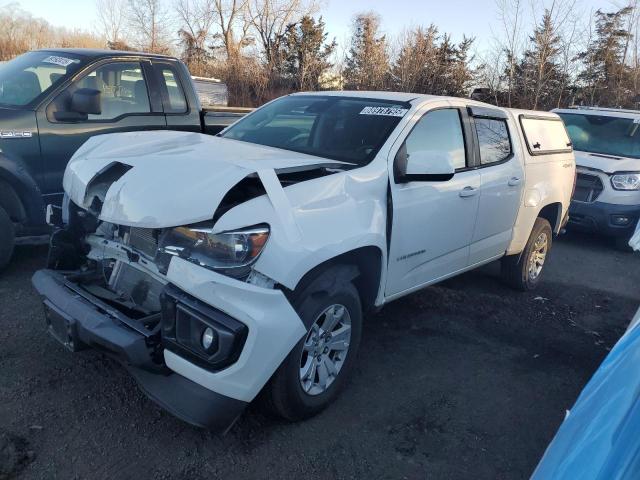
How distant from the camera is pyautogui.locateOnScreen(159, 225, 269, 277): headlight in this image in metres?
2.58

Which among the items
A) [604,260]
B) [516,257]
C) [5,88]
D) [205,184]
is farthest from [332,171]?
[604,260]

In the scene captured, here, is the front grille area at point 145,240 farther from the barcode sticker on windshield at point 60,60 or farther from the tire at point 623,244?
the tire at point 623,244

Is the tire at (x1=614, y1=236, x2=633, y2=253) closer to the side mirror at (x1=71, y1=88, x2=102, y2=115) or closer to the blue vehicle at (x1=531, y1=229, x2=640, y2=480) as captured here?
the blue vehicle at (x1=531, y1=229, x2=640, y2=480)

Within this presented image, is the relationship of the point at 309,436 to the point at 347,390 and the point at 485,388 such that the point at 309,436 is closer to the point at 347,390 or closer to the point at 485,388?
the point at 347,390

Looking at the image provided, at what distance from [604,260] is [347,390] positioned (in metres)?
5.56

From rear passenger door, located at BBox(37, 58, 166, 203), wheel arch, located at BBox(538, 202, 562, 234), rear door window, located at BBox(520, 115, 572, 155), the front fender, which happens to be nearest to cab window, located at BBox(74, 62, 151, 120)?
rear passenger door, located at BBox(37, 58, 166, 203)

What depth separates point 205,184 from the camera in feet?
8.77

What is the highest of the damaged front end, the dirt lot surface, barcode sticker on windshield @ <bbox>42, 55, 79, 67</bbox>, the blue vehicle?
barcode sticker on windshield @ <bbox>42, 55, 79, 67</bbox>

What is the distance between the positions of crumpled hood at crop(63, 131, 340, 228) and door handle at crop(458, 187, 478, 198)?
1.28m

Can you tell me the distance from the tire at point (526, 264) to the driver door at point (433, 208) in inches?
51.2

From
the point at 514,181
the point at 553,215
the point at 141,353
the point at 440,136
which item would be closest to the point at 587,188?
the point at 553,215

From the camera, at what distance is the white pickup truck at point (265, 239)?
253 centimetres

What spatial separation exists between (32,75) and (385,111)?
3.38 m

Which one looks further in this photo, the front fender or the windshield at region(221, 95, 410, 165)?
the front fender
